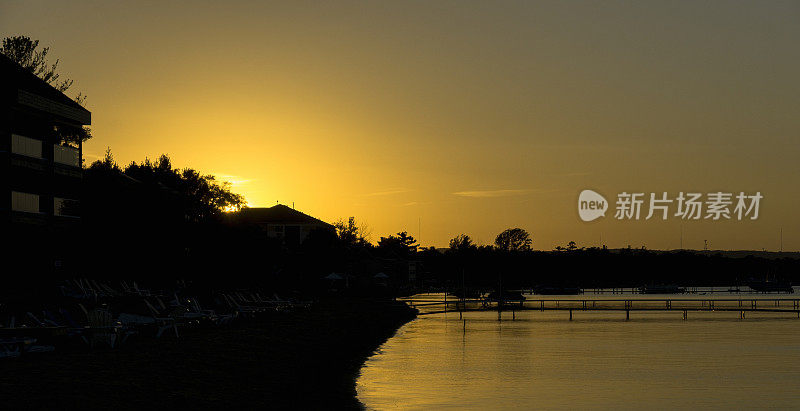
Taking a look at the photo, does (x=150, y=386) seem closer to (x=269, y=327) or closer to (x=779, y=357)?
(x=269, y=327)

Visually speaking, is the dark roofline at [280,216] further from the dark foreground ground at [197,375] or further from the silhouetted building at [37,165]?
the dark foreground ground at [197,375]

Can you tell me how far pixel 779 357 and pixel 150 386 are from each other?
34.5 m

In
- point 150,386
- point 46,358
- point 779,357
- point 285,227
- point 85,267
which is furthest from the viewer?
point 285,227

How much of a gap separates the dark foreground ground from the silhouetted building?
14719 mm

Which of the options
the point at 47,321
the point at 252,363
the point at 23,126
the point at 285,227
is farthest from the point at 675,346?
the point at 285,227

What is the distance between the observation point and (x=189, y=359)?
93.9ft

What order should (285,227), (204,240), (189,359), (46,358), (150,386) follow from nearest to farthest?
(150,386)
(46,358)
(189,359)
(204,240)
(285,227)

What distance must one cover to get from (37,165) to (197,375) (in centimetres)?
3352

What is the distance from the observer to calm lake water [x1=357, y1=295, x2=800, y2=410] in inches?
1176

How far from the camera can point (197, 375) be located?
25953mm

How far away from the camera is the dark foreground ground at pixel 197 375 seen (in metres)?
20.5

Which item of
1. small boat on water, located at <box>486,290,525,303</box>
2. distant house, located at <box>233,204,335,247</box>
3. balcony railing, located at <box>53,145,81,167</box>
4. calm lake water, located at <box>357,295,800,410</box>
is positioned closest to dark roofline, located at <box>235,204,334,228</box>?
distant house, located at <box>233,204,335,247</box>

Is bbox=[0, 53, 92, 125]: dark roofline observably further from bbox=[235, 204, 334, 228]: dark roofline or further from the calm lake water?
bbox=[235, 204, 334, 228]: dark roofline

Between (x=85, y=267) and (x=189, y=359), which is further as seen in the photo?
(x=85, y=267)
